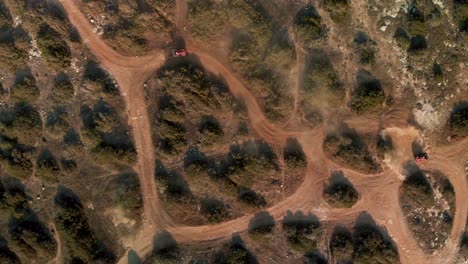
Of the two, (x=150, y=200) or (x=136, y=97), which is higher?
(x=136, y=97)

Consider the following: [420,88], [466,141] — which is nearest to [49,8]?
Answer: [420,88]

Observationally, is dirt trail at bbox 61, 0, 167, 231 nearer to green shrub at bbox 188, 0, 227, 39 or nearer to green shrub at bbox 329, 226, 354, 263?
green shrub at bbox 188, 0, 227, 39

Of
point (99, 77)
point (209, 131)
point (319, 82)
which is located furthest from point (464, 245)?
point (99, 77)

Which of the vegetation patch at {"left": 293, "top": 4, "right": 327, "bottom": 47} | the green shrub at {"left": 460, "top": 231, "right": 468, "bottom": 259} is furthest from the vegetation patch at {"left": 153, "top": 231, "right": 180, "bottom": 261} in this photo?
the green shrub at {"left": 460, "top": 231, "right": 468, "bottom": 259}

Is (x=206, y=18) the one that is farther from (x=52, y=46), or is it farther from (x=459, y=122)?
(x=459, y=122)

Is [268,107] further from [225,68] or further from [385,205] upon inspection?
[385,205]

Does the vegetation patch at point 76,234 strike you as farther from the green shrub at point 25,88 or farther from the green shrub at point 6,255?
the green shrub at point 25,88
